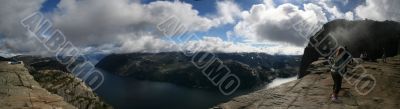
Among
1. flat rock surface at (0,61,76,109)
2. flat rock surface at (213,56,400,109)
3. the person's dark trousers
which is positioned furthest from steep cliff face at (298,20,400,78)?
flat rock surface at (0,61,76,109)

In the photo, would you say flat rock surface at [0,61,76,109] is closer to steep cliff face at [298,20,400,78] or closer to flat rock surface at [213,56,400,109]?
flat rock surface at [213,56,400,109]

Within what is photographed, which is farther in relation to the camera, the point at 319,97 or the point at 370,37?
the point at 370,37

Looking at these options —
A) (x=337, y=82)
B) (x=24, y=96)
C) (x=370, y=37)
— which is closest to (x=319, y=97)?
(x=337, y=82)

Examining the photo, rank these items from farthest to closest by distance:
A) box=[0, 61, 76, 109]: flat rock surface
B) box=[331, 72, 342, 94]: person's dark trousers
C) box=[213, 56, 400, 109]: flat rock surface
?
Answer: box=[0, 61, 76, 109]: flat rock surface < box=[331, 72, 342, 94]: person's dark trousers < box=[213, 56, 400, 109]: flat rock surface

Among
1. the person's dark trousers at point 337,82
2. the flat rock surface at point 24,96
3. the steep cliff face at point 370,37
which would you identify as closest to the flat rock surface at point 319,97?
the person's dark trousers at point 337,82

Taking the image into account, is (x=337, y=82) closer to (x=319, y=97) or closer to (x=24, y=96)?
(x=319, y=97)

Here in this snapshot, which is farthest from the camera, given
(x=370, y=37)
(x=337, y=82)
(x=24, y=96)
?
(x=370, y=37)

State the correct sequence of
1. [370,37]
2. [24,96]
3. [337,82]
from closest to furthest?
[337,82]
[24,96]
[370,37]

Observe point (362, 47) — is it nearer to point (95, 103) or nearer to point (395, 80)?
point (95, 103)

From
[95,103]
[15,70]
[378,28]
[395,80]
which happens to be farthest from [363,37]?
[15,70]
